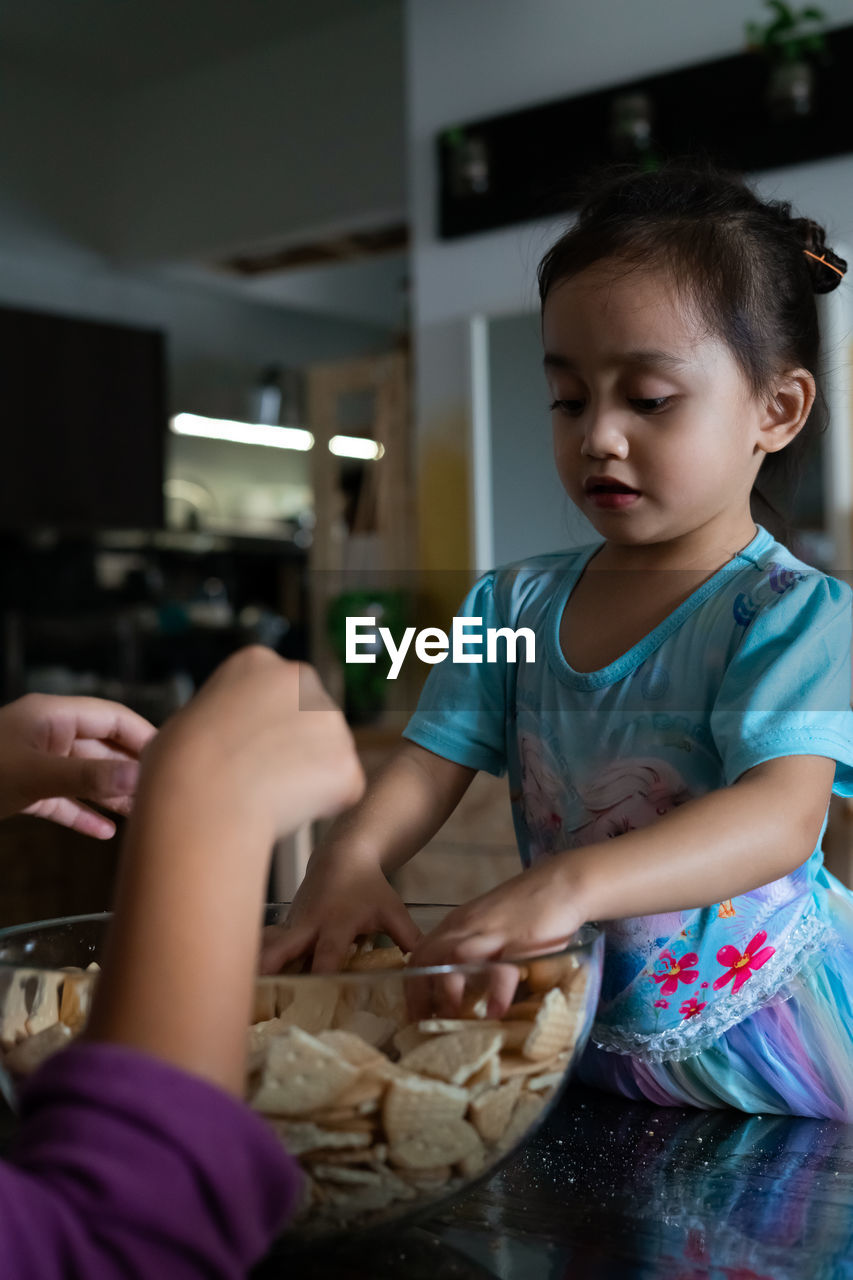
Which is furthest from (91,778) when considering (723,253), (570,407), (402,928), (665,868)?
(723,253)

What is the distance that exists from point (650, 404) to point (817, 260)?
0.21 meters

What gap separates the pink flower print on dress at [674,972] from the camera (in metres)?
0.78

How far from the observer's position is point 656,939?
78 centimetres

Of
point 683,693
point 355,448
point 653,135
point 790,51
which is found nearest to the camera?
point 683,693

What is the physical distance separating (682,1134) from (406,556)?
9.54ft

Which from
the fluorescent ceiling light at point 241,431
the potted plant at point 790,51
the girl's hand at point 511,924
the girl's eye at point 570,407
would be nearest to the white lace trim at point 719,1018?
the girl's hand at point 511,924

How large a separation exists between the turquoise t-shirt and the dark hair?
0.14 metres

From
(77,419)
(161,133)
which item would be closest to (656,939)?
(77,419)

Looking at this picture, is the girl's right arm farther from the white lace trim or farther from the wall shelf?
the wall shelf

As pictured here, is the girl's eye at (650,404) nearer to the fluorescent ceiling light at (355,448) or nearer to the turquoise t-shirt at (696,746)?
the turquoise t-shirt at (696,746)

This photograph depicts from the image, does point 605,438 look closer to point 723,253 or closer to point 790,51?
point 723,253

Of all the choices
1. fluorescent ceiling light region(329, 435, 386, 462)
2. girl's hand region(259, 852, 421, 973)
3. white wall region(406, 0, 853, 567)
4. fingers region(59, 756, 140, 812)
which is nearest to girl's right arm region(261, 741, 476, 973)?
girl's hand region(259, 852, 421, 973)

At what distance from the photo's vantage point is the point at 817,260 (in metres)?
0.93

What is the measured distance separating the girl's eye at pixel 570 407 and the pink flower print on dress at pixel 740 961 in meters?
0.35
